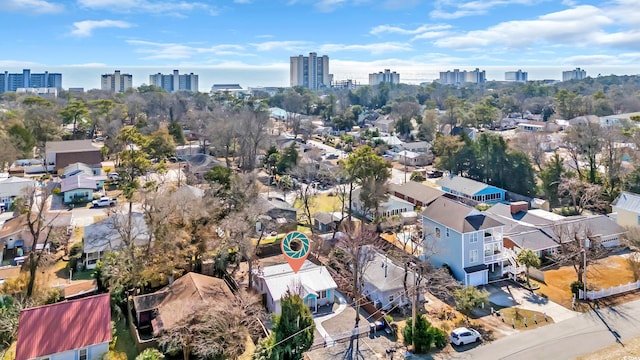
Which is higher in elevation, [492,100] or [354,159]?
[492,100]

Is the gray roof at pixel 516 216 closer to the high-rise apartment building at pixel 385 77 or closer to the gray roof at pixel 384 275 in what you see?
the gray roof at pixel 384 275

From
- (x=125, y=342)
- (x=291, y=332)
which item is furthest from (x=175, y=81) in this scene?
(x=291, y=332)

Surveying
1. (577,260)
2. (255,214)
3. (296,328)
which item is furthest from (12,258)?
(577,260)

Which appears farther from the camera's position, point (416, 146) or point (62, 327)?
point (416, 146)

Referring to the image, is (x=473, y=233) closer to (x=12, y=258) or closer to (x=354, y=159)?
(x=354, y=159)

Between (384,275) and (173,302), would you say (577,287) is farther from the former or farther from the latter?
(173,302)

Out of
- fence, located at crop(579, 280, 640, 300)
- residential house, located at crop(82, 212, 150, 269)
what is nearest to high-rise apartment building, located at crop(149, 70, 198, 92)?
residential house, located at crop(82, 212, 150, 269)
